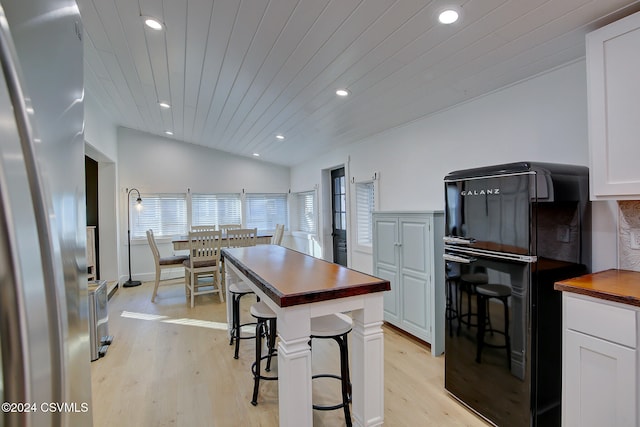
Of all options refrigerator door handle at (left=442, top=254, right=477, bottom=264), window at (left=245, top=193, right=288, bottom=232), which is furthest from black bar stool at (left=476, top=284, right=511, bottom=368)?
window at (left=245, top=193, right=288, bottom=232)

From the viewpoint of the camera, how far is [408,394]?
2.28 meters

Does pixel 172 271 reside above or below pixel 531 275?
below

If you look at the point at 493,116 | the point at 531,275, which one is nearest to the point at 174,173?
the point at 493,116

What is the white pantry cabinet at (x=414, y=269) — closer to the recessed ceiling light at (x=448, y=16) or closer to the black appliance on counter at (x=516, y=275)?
the black appliance on counter at (x=516, y=275)

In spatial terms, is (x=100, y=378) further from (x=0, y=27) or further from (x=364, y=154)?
(x=364, y=154)

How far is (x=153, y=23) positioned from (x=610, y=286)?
10.2 ft

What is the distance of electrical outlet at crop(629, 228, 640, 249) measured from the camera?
71.4 inches

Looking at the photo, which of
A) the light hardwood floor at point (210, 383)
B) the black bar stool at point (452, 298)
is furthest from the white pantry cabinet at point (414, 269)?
the black bar stool at point (452, 298)

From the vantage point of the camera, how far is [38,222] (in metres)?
0.46

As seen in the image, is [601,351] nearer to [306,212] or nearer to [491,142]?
[491,142]

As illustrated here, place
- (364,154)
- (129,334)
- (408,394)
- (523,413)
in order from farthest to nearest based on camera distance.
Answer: (364,154) < (129,334) < (408,394) < (523,413)

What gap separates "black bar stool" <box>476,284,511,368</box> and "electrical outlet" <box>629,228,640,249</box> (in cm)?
77

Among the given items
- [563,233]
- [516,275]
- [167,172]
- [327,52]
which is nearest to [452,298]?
[516,275]

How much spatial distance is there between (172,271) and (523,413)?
6.17 metres
